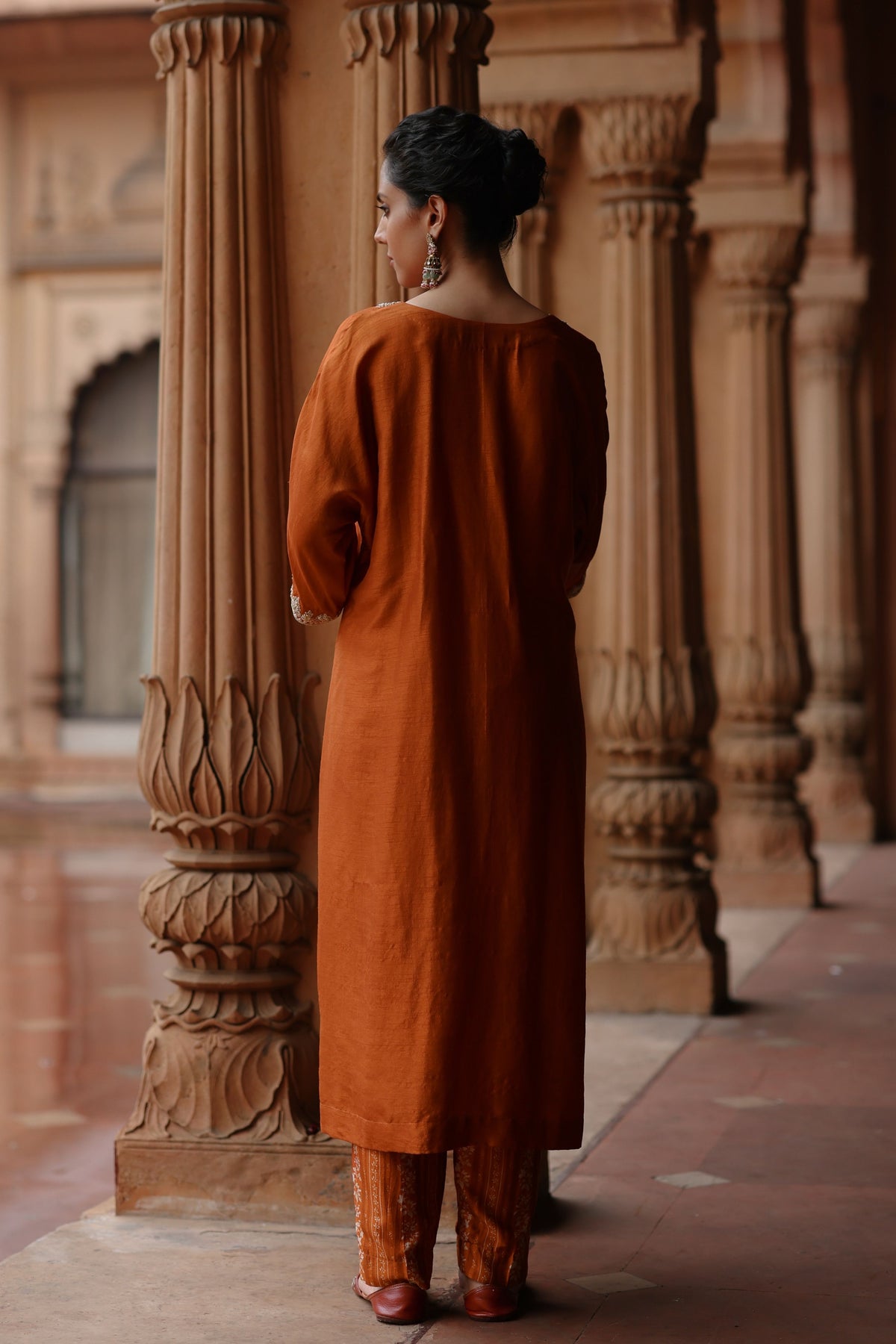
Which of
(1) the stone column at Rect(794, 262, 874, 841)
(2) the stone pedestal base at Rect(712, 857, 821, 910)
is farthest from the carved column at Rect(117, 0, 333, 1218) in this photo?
(1) the stone column at Rect(794, 262, 874, 841)

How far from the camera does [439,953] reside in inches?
102

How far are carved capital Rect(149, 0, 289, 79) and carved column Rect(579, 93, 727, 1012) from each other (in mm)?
2347

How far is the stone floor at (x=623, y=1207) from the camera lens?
2758mm

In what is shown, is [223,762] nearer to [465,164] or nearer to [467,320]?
[467,320]

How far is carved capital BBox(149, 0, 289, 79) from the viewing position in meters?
3.33

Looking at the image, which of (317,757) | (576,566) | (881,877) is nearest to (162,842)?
(881,877)

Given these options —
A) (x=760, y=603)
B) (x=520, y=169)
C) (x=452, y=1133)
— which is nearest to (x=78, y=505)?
(x=760, y=603)

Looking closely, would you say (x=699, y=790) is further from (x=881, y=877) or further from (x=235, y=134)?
(x=881, y=877)

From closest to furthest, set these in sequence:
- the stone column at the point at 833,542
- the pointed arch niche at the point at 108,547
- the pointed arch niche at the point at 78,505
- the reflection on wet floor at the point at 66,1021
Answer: the reflection on wet floor at the point at 66,1021 → the stone column at the point at 833,542 → the pointed arch niche at the point at 78,505 → the pointed arch niche at the point at 108,547

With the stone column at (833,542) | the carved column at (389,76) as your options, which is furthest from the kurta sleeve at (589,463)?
the stone column at (833,542)

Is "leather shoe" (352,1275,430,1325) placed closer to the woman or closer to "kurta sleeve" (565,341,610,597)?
the woman

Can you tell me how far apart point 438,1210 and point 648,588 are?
3.09m

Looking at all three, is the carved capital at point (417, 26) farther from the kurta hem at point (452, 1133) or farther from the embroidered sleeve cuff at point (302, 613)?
the kurta hem at point (452, 1133)

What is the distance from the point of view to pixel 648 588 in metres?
5.61
